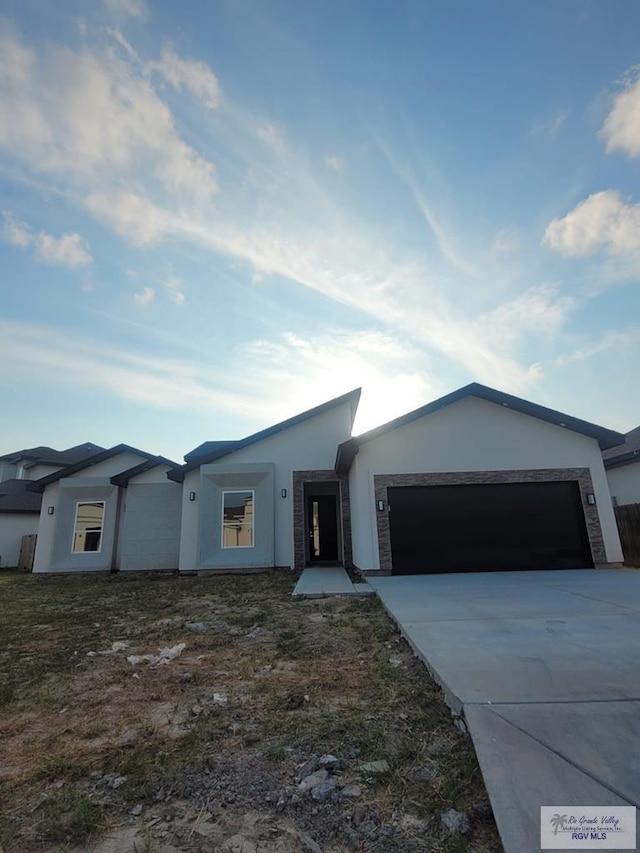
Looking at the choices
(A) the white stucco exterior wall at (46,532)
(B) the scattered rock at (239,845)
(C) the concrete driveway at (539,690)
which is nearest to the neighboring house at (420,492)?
(A) the white stucco exterior wall at (46,532)

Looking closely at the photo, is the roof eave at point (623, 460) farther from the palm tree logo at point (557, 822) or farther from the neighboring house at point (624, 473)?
the palm tree logo at point (557, 822)

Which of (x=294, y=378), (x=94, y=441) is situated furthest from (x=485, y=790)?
(x=94, y=441)

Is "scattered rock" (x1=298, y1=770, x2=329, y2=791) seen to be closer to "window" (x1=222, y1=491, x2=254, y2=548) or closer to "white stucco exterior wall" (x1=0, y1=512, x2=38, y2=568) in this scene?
"window" (x1=222, y1=491, x2=254, y2=548)

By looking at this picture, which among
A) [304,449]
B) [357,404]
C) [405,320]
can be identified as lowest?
[304,449]

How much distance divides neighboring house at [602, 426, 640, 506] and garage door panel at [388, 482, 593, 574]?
23.9 ft

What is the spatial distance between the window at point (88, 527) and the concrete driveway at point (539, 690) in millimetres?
12077

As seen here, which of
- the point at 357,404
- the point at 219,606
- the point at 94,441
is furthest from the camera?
the point at 94,441

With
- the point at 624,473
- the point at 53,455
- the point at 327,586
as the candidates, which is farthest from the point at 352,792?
the point at 53,455

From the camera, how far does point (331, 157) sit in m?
8.88

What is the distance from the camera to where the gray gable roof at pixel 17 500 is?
1927 centimetres

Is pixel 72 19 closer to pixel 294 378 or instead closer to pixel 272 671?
pixel 294 378

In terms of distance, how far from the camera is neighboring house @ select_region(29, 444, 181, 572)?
45.3 ft

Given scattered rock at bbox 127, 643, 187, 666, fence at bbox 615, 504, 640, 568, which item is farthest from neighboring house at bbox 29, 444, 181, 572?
fence at bbox 615, 504, 640, 568

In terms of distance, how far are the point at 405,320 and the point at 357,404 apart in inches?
176
